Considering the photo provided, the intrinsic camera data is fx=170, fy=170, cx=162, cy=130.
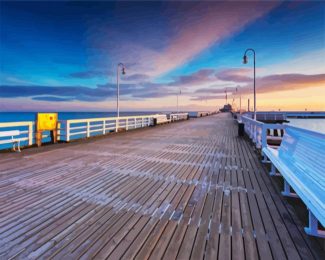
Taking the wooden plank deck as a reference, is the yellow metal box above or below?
above

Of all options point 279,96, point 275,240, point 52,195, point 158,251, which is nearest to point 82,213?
point 52,195

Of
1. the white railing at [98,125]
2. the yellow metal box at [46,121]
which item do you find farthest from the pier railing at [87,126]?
the yellow metal box at [46,121]

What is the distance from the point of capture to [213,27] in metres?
10.9

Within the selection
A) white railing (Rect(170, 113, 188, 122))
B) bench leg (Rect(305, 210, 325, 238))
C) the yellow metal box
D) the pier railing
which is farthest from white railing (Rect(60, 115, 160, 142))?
bench leg (Rect(305, 210, 325, 238))

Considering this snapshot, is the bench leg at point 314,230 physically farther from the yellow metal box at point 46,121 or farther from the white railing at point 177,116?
the white railing at point 177,116

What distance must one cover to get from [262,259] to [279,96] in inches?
2321

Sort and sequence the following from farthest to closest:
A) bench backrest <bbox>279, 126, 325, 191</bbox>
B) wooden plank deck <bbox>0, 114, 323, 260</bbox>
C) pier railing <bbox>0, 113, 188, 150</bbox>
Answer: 1. pier railing <bbox>0, 113, 188, 150</bbox>
2. bench backrest <bbox>279, 126, 325, 191</bbox>
3. wooden plank deck <bbox>0, 114, 323, 260</bbox>

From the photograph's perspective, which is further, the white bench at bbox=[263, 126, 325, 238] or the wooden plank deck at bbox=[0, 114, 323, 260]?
the white bench at bbox=[263, 126, 325, 238]

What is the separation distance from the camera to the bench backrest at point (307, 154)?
2137 millimetres

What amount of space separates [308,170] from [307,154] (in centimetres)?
32

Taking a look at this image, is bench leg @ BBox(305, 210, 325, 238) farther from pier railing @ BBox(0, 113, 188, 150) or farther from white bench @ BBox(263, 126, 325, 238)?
pier railing @ BBox(0, 113, 188, 150)

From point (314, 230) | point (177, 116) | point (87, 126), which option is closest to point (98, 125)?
point (87, 126)

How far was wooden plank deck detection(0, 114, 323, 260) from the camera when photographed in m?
1.70

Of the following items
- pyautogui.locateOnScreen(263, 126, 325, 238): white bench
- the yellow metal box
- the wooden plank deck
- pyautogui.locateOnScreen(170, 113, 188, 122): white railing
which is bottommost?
the wooden plank deck
